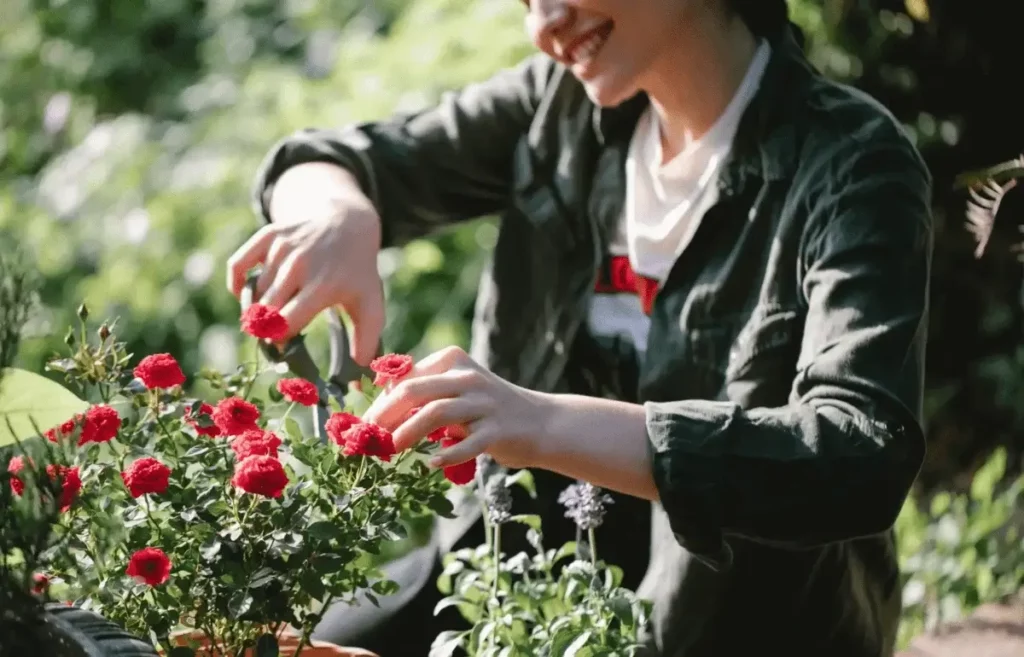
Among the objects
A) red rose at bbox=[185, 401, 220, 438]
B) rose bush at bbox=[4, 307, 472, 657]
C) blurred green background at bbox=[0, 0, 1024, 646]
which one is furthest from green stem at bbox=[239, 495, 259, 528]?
blurred green background at bbox=[0, 0, 1024, 646]

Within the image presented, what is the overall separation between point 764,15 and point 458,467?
69cm

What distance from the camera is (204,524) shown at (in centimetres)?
131

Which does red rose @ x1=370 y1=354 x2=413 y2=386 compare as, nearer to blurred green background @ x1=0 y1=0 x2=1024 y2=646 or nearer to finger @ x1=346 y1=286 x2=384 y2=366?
finger @ x1=346 y1=286 x2=384 y2=366

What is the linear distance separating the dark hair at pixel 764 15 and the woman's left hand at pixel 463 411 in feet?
1.88

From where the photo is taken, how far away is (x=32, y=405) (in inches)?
49.0

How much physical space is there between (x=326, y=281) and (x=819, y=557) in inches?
24.5

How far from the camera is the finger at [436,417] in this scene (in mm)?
1291

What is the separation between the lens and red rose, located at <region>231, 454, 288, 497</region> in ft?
3.98

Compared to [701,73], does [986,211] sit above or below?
below

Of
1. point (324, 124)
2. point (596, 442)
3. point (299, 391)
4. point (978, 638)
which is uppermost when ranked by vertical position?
point (299, 391)

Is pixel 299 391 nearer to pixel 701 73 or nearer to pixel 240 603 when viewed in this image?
pixel 240 603

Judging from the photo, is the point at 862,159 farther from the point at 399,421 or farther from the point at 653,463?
the point at 399,421

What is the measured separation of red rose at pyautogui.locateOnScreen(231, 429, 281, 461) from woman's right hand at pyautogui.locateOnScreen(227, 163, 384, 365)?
309 mm

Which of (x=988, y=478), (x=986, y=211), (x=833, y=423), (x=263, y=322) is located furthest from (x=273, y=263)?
(x=988, y=478)
